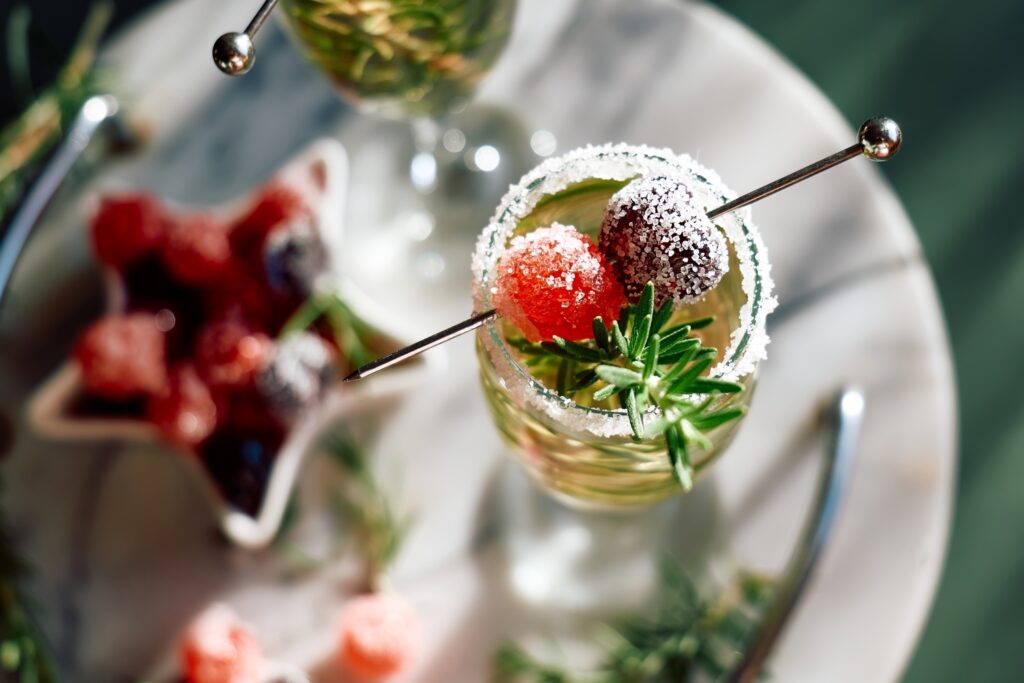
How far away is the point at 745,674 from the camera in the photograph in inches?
31.6

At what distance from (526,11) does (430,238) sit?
23 centimetres

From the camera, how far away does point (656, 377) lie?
1.75 feet

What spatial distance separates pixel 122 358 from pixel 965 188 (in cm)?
95

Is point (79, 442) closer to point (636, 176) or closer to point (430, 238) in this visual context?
point (430, 238)

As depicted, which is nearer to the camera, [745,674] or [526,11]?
[745,674]

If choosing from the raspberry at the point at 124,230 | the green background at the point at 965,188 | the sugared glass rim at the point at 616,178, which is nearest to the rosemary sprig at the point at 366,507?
the raspberry at the point at 124,230

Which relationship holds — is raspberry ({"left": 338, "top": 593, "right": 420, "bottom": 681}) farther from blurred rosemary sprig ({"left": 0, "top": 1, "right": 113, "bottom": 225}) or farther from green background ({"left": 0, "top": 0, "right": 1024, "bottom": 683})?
green background ({"left": 0, "top": 0, "right": 1024, "bottom": 683})

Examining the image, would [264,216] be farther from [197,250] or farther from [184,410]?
[184,410]

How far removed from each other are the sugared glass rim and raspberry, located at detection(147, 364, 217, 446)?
12.7 inches

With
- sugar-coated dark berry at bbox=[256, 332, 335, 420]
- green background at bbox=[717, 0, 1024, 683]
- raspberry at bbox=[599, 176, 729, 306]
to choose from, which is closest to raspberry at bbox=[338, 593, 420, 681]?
sugar-coated dark berry at bbox=[256, 332, 335, 420]

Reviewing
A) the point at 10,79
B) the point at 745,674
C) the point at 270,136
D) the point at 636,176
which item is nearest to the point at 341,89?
the point at 270,136

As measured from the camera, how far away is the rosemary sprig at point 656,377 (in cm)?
52

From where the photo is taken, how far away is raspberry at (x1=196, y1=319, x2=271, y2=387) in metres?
0.83

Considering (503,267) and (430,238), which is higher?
(503,267)
